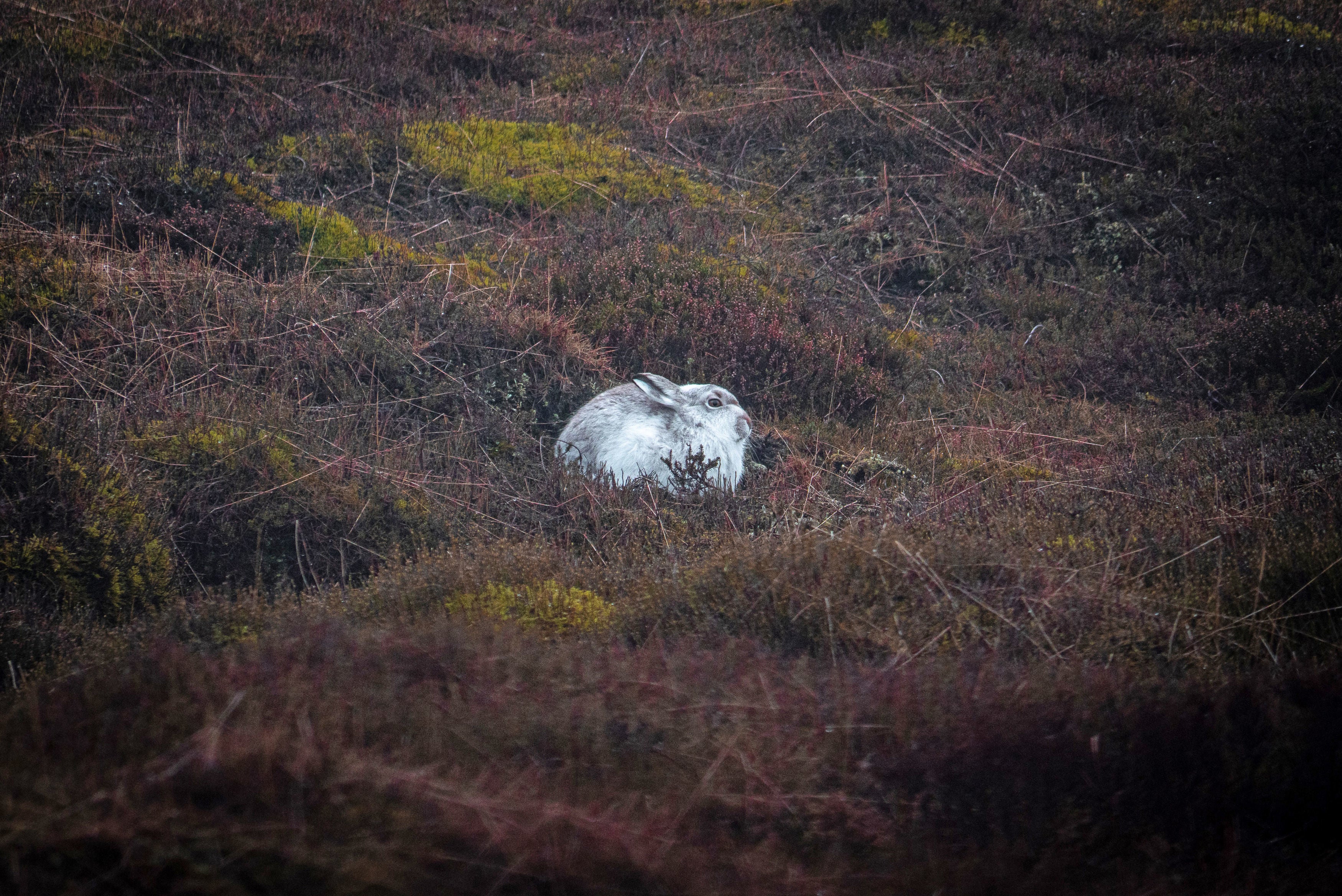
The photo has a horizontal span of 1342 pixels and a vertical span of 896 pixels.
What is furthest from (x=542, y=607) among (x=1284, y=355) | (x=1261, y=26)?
(x=1261, y=26)

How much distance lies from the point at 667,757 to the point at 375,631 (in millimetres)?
1167

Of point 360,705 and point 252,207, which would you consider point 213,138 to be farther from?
point 360,705

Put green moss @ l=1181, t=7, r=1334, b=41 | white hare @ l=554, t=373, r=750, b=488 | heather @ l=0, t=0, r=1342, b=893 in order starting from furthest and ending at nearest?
green moss @ l=1181, t=7, r=1334, b=41 → white hare @ l=554, t=373, r=750, b=488 → heather @ l=0, t=0, r=1342, b=893

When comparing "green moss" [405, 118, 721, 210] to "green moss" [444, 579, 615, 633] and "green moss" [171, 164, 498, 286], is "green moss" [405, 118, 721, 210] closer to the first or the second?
"green moss" [171, 164, 498, 286]

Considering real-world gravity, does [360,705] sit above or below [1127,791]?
above

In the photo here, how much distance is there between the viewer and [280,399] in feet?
17.0

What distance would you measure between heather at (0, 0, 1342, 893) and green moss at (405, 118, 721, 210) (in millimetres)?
66

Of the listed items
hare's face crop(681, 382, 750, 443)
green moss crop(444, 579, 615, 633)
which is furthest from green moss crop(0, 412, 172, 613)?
hare's face crop(681, 382, 750, 443)

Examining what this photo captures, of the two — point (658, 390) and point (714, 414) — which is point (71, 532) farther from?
point (714, 414)

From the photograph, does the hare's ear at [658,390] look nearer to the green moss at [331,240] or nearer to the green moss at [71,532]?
the green moss at [331,240]

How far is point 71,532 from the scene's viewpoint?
3627 millimetres

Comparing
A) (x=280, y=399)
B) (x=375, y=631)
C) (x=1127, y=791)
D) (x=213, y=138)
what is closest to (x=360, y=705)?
(x=375, y=631)

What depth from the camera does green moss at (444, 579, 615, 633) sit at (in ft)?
10.3

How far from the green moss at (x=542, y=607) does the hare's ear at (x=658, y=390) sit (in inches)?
88.9
